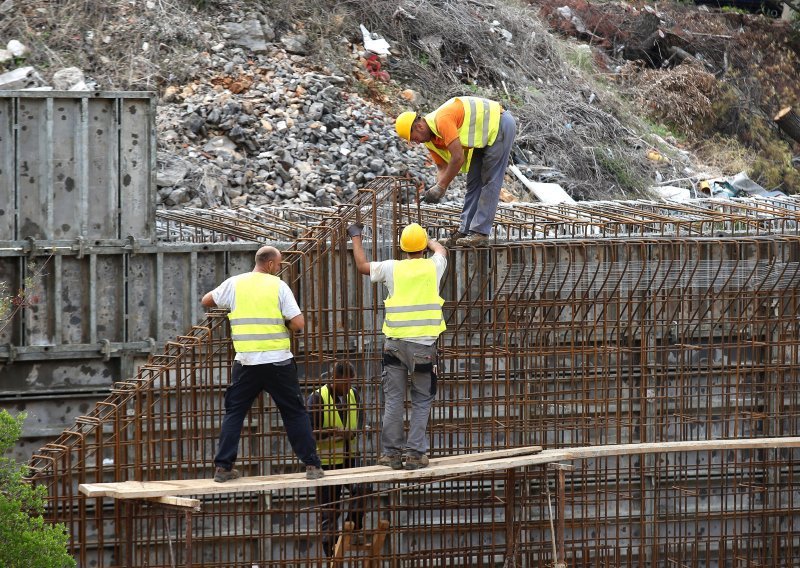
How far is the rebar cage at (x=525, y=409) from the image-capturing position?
31.4 feet

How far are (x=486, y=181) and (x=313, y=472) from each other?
2.97m

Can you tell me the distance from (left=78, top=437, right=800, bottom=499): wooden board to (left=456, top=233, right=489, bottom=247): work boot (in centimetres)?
180

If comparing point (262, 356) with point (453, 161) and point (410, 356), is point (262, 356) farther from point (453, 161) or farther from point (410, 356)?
point (453, 161)

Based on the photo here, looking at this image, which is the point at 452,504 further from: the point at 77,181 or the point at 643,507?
the point at 77,181

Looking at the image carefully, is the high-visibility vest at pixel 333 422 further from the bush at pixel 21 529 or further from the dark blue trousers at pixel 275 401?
the bush at pixel 21 529

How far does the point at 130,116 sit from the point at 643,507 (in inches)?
224

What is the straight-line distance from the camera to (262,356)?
887 centimetres

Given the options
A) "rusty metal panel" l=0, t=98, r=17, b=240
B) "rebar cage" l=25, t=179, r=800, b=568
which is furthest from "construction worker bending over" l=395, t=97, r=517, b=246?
"rusty metal panel" l=0, t=98, r=17, b=240

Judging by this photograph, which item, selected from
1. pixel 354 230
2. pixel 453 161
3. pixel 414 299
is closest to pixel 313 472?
pixel 414 299

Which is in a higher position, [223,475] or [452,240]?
[452,240]

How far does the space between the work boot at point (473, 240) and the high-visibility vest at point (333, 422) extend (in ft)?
5.21

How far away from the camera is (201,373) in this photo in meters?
9.66

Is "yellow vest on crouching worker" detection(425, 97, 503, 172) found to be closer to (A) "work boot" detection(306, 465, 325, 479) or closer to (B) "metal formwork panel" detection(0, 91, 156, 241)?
(B) "metal formwork panel" detection(0, 91, 156, 241)

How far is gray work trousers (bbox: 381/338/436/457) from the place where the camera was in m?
9.26
